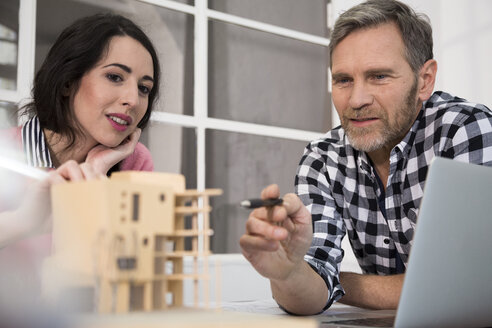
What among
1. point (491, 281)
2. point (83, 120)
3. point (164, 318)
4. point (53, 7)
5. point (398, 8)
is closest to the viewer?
point (164, 318)

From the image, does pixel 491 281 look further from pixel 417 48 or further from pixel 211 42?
pixel 211 42

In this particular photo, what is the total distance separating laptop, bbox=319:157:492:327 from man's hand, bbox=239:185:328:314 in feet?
0.64

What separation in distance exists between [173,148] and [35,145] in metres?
1.19

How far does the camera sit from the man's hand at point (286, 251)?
3.02 ft

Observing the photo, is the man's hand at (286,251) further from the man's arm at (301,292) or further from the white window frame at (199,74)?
the white window frame at (199,74)

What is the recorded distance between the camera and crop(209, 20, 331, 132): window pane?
2.80m

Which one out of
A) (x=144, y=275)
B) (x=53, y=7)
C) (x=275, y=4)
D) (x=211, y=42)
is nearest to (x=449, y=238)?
(x=144, y=275)

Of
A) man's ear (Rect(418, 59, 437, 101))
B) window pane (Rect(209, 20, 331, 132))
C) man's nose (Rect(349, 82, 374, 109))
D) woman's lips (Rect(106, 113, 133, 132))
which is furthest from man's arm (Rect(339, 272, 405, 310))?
window pane (Rect(209, 20, 331, 132))

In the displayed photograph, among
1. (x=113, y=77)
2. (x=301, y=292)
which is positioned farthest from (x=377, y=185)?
(x=113, y=77)

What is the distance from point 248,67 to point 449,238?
7.38ft

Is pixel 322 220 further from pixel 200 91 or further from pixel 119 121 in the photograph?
pixel 200 91

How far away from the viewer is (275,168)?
3084 mm

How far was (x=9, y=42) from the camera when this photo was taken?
1.96 meters

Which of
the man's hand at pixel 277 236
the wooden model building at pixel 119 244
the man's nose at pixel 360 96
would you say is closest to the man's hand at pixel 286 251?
the man's hand at pixel 277 236
